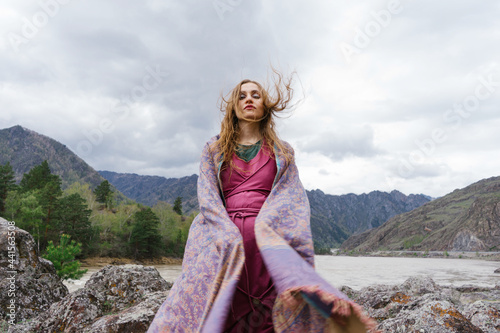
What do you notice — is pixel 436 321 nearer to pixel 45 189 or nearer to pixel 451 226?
pixel 45 189

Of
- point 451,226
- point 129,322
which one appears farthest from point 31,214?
point 451,226

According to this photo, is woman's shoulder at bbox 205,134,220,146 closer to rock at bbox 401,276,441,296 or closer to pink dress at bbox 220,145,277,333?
pink dress at bbox 220,145,277,333

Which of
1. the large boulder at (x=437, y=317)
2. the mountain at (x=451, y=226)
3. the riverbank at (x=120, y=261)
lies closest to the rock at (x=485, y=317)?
the large boulder at (x=437, y=317)

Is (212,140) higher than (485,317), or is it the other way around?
(212,140)

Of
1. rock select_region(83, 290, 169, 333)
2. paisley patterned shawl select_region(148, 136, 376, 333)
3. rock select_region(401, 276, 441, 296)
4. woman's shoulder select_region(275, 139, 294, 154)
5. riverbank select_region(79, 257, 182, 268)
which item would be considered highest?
woman's shoulder select_region(275, 139, 294, 154)

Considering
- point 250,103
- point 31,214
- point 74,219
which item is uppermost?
point 250,103

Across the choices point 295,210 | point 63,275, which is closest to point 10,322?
point 295,210

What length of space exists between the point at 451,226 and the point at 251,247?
157m

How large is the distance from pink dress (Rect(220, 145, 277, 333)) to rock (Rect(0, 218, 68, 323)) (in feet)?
21.2

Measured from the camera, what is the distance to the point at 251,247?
2098 mm

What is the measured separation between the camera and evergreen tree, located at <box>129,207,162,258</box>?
52031 mm

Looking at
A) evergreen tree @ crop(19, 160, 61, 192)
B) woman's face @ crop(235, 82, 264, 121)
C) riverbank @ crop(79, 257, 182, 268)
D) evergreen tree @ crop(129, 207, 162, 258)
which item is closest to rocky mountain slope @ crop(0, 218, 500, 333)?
woman's face @ crop(235, 82, 264, 121)

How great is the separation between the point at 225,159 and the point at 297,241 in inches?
37.0

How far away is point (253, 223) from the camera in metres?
2.16
